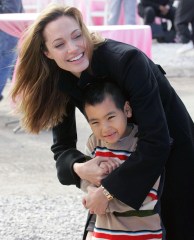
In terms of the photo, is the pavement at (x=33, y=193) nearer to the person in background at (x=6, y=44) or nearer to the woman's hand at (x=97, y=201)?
the person in background at (x=6, y=44)

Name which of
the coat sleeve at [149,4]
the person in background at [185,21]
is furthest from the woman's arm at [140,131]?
the coat sleeve at [149,4]

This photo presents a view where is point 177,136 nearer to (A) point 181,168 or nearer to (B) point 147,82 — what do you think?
(A) point 181,168

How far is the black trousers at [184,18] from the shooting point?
31.4 feet

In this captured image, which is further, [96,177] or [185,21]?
[185,21]

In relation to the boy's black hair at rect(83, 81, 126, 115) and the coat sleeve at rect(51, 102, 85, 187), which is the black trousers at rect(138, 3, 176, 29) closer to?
the coat sleeve at rect(51, 102, 85, 187)

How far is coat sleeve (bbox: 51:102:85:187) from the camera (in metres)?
2.62

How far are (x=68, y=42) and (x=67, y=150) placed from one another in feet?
1.61

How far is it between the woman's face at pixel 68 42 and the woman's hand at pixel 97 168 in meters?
0.35

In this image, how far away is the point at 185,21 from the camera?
984cm

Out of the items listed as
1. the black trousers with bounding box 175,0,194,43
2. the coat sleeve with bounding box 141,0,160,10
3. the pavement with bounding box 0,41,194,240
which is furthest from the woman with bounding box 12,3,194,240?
the coat sleeve with bounding box 141,0,160,10

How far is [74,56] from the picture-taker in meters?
2.45

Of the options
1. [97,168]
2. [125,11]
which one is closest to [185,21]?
[125,11]

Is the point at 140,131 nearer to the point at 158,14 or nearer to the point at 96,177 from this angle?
the point at 96,177

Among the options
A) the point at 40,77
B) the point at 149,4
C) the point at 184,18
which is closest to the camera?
the point at 40,77
